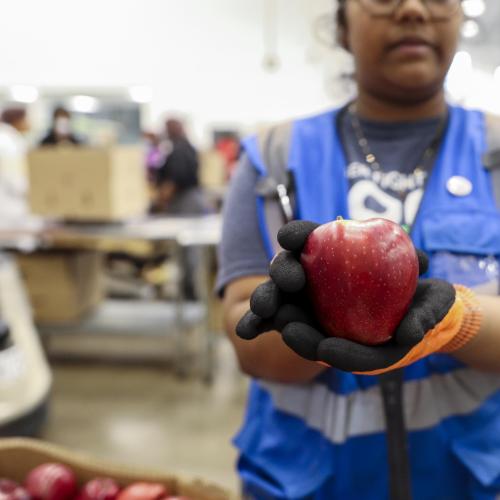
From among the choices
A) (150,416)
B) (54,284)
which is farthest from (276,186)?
(54,284)

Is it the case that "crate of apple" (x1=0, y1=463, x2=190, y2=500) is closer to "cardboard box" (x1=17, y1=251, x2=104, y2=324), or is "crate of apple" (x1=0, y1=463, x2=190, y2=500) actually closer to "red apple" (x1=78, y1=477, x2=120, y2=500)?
"red apple" (x1=78, y1=477, x2=120, y2=500)

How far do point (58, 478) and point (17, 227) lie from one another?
2.99 m

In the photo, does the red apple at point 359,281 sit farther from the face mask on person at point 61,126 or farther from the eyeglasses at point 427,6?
the face mask on person at point 61,126

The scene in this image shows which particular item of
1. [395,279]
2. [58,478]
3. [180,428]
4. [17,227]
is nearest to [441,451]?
[395,279]

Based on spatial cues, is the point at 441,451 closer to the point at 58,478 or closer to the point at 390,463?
the point at 390,463

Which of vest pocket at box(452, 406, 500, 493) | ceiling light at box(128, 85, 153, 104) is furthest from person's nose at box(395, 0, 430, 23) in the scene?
ceiling light at box(128, 85, 153, 104)

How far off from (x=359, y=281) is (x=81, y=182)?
310cm

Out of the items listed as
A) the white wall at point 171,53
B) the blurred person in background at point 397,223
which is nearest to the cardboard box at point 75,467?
the blurred person in background at point 397,223

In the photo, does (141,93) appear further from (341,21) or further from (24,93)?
(341,21)

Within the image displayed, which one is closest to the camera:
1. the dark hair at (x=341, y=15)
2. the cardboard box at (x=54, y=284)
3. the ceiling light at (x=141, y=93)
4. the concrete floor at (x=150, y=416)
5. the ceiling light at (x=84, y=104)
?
the dark hair at (x=341, y=15)

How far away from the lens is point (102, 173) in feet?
11.3

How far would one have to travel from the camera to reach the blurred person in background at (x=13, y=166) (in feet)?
12.8

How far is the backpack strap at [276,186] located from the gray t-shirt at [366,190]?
1.0 inches

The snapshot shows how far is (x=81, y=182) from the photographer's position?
11.6ft
